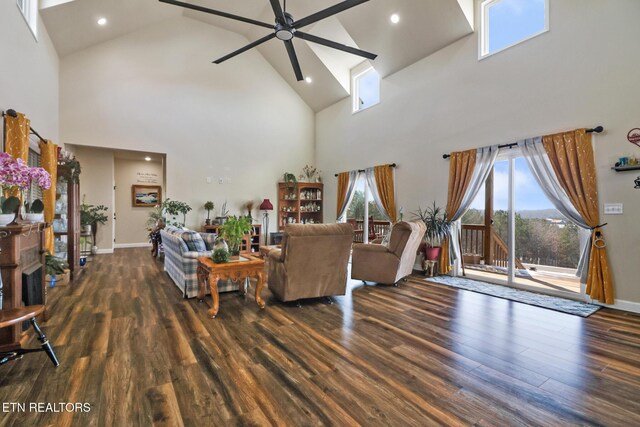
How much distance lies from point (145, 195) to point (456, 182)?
8886 millimetres

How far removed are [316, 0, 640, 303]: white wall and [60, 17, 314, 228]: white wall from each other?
9.51 feet

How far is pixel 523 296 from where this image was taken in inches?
161

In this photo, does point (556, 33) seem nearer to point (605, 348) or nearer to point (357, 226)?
point (605, 348)

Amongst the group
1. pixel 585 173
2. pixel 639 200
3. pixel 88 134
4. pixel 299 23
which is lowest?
pixel 639 200

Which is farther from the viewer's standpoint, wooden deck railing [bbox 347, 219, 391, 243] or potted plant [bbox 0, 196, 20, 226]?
wooden deck railing [bbox 347, 219, 391, 243]

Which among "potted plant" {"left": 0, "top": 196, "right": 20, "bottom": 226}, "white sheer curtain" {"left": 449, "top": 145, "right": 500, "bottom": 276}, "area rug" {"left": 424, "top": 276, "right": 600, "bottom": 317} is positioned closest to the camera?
"potted plant" {"left": 0, "top": 196, "right": 20, "bottom": 226}

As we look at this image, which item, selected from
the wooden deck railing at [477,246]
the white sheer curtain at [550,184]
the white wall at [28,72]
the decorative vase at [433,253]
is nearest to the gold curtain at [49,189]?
the white wall at [28,72]

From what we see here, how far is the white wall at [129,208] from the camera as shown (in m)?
8.95

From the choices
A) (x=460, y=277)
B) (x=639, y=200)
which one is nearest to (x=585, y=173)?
(x=639, y=200)

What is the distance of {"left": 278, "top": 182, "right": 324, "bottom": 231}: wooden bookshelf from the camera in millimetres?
8594

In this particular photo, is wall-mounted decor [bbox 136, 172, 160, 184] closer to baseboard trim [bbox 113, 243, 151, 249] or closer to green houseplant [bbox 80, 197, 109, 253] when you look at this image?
green houseplant [bbox 80, 197, 109, 253]

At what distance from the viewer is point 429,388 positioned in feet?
6.51

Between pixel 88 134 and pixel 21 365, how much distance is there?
18.9 ft

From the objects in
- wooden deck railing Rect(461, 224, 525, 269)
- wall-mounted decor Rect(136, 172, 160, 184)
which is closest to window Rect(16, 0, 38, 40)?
wall-mounted decor Rect(136, 172, 160, 184)
